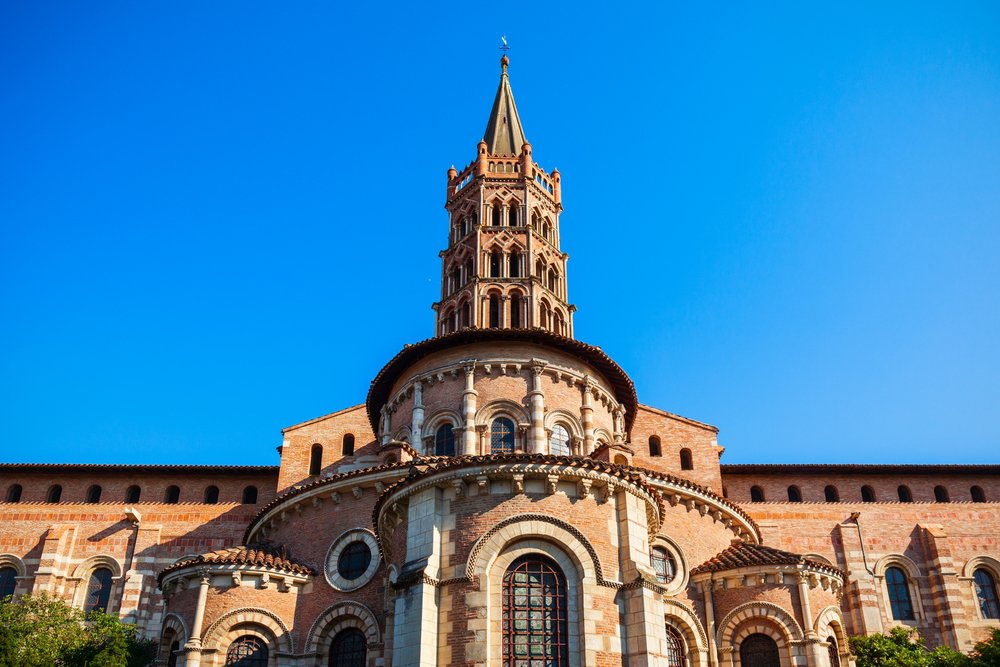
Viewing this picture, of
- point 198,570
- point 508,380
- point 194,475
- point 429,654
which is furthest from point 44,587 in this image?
point 429,654

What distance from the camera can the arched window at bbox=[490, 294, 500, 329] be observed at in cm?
3766

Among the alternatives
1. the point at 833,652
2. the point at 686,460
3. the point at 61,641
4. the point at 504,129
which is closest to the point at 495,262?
the point at 504,129

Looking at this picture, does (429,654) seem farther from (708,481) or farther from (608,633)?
(708,481)

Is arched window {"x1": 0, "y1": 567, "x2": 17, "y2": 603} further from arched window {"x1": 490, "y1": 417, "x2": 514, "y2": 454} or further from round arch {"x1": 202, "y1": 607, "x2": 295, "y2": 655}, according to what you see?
arched window {"x1": 490, "y1": 417, "x2": 514, "y2": 454}

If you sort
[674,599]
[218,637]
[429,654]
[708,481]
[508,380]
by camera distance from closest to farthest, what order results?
[429,654] → [218,637] → [674,599] → [508,380] → [708,481]

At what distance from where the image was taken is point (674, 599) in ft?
87.1

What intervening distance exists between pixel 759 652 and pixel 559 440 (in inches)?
380

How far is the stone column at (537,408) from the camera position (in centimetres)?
2970

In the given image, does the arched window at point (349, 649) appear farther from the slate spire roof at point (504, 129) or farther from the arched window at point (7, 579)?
the slate spire roof at point (504, 129)

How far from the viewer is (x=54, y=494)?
4028cm

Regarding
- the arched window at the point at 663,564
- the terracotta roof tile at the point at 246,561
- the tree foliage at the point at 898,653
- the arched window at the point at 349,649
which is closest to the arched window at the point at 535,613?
the arched window at the point at 349,649

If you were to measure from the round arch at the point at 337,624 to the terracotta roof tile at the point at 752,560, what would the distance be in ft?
34.9

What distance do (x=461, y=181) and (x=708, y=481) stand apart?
1935 cm

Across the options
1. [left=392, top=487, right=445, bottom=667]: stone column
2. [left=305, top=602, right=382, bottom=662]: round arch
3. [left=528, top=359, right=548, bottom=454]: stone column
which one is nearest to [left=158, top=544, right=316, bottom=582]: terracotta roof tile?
[left=305, top=602, right=382, bottom=662]: round arch
